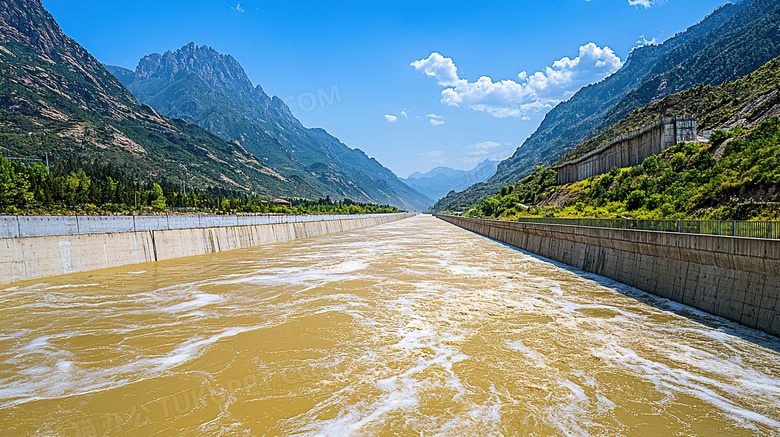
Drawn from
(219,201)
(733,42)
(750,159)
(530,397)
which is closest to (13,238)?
(530,397)

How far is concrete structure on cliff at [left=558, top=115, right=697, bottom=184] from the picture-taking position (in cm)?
4603

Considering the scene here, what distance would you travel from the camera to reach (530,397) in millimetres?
7105

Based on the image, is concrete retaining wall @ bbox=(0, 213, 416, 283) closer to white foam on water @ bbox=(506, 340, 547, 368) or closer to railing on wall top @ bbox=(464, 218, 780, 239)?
white foam on water @ bbox=(506, 340, 547, 368)

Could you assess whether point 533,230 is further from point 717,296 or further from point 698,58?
point 698,58

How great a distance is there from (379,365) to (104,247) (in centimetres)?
1957

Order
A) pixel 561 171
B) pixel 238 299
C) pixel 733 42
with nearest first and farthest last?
pixel 238 299, pixel 561 171, pixel 733 42

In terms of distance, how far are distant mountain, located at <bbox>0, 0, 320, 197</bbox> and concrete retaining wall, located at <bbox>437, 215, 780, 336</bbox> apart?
12416 cm

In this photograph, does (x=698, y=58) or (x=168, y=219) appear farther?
(x=698, y=58)

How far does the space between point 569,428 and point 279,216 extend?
44133mm

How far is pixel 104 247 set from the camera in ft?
69.9

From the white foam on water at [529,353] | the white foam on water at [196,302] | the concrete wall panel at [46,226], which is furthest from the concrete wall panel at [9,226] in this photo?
the white foam on water at [529,353]

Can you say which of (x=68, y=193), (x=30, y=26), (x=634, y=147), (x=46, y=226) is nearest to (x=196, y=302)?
(x=46, y=226)

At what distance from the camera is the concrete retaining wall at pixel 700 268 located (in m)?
9.41

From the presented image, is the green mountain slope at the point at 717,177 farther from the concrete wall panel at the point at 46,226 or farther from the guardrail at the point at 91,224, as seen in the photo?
the concrete wall panel at the point at 46,226
